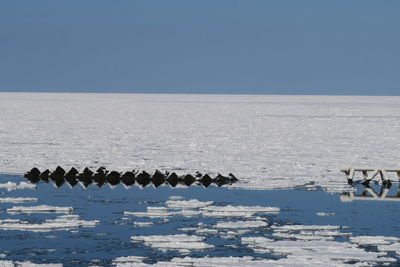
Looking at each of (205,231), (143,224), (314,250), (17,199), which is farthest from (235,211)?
(17,199)

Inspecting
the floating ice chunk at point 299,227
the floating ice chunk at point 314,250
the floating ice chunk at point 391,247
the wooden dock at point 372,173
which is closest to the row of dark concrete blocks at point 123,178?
the wooden dock at point 372,173

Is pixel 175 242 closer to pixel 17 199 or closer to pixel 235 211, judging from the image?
pixel 235 211

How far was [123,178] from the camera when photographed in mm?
31281

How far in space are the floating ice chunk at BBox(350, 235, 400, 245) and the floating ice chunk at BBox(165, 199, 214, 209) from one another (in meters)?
6.26

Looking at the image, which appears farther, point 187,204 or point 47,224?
point 187,204

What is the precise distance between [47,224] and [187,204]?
205 inches

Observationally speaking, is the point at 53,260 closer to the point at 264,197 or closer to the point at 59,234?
the point at 59,234

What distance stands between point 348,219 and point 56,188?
10.8 metres

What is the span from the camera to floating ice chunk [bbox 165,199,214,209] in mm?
24691

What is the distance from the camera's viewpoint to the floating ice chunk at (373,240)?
62.0 feet

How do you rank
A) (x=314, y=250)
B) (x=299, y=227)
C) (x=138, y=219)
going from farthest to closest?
1. (x=138, y=219)
2. (x=299, y=227)
3. (x=314, y=250)

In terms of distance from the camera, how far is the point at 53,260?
16859mm

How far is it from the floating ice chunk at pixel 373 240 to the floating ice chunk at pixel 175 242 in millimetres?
3233

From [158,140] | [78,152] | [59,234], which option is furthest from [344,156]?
[59,234]
